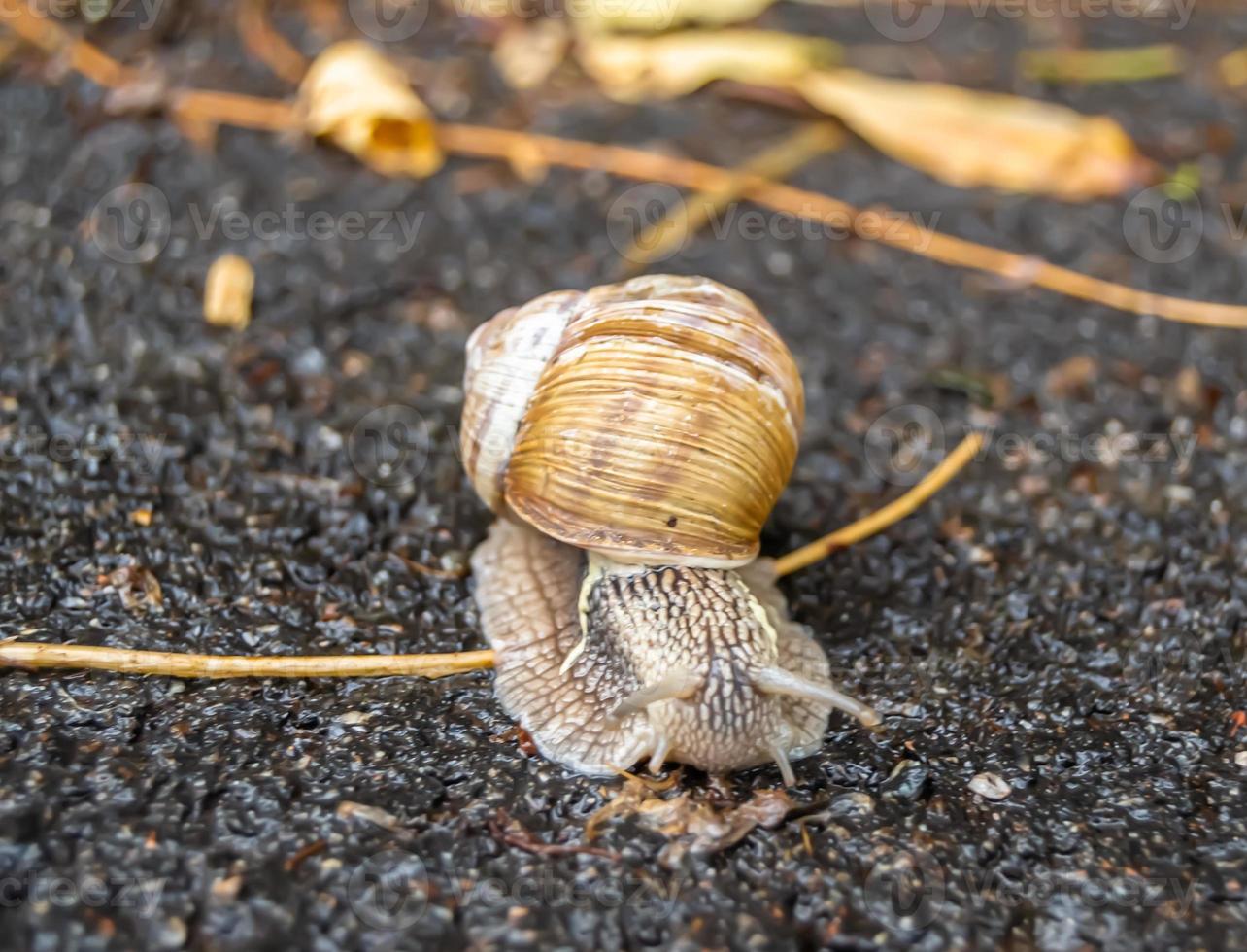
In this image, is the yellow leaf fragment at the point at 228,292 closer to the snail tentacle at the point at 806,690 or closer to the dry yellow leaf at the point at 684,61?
the dry yellow leaf at the point at 684,61

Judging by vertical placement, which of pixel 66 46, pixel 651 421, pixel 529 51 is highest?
pixel 529 51

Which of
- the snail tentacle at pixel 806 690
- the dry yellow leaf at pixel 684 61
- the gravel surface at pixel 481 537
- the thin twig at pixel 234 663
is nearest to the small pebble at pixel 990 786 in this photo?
the gravel surface at pixel 481 537

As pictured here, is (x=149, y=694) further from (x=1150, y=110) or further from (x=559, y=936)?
(x=1150, y=110)

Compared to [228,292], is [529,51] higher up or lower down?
higher up

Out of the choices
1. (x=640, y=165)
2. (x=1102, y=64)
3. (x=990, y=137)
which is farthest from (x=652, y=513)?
(x=1102, y=64)

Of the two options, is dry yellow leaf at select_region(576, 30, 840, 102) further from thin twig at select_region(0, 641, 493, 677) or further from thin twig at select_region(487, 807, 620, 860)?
thin twig at select_region(487, 807, 620, 860)

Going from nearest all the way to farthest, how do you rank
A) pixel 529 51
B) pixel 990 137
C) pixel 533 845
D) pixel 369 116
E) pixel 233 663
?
1. pixel 533 845
2. pixel 233 663
3. pixel 369 116
4. pixel 990 137
5. pixel 529 51

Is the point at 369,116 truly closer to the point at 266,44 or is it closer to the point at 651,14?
the point at 266,44

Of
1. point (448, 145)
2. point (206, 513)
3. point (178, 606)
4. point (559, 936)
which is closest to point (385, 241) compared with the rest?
point (448, 145)
